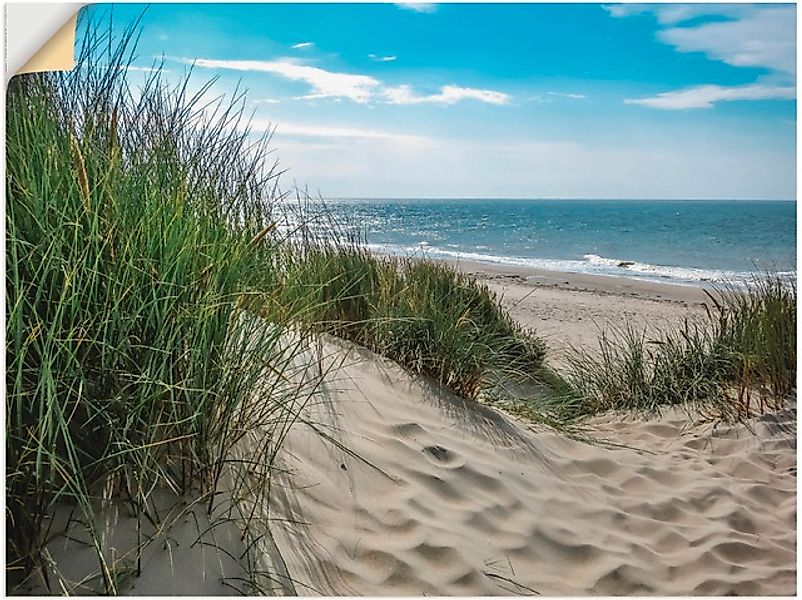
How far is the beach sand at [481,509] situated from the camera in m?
1.41

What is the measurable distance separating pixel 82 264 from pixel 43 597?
0.55 metres

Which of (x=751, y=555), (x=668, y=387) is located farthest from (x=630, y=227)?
(x=751, y=555)

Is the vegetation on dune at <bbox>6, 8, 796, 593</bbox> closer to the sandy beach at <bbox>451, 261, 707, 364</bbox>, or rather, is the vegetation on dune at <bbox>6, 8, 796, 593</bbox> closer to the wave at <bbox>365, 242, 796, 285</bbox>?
the wave at <bbox>365, 242, 796, 285</bbox>

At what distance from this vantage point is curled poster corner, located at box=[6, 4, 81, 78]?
1.67 meters

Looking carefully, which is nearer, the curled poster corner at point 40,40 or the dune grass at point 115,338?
the dune grass at point 115,338

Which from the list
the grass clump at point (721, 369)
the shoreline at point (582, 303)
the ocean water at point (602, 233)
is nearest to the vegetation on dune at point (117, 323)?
the ocean water at point (602, 233)

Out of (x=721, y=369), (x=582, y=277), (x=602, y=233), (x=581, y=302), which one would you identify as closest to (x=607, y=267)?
(x=582, y=277)

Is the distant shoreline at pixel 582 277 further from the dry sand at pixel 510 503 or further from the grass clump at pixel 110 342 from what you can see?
the grass clump at pixel 110 342

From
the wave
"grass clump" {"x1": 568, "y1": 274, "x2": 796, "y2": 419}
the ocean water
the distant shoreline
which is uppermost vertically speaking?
the ocean water

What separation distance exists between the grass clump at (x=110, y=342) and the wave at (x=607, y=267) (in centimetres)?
179

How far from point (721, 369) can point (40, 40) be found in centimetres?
249

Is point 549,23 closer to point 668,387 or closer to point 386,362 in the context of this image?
point 386,362

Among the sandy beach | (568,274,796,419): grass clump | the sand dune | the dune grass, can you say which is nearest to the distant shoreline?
the sandy beach

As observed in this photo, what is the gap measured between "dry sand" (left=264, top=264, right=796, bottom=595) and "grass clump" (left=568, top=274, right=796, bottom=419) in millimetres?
178
